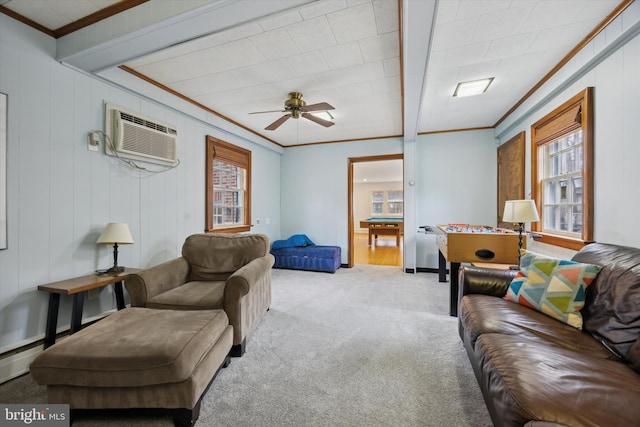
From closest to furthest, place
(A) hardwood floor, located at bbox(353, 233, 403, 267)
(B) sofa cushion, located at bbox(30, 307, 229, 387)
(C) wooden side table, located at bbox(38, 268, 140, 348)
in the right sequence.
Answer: (B) sofa cushion, located at bbox(30, 307, 229, 387), (C) wooden side table, located at bbox(38, 268, 140, 348), (A) hardwood floor, located at bbox(353, 233, 403, 267)

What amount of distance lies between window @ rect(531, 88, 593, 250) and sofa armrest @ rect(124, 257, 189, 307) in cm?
361

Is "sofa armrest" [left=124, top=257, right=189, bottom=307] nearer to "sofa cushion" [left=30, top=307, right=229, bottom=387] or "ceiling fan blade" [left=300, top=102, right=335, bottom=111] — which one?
"sofa cushion" [left=30, top=307, right=229, bottom=387]

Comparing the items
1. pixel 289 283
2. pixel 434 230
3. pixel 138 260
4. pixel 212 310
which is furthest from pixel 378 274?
pixel 138 260

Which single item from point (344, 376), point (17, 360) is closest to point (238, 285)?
point (344, 376)

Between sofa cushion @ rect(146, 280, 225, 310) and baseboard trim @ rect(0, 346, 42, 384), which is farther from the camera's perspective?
sofa cushion @ rect(146, 280, 225, 310)

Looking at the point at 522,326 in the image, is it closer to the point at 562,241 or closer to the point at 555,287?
the point at 555,287

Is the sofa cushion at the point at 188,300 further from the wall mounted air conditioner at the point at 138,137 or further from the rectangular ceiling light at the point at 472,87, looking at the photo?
the rectangular ceiling light at the point at 472,87

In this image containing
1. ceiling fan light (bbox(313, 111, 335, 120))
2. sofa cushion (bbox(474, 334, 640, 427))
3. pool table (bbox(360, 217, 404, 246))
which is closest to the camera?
sofa cushion (bbox(474, 334, 640, 427))

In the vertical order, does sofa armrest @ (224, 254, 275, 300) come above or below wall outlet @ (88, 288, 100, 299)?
above

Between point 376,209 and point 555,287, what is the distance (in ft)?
32.0

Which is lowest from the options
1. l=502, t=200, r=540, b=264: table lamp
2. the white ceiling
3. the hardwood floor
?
the hardwood floor

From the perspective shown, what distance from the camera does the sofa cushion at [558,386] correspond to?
0.83m

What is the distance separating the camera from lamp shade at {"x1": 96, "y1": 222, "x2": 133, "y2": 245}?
2.12m

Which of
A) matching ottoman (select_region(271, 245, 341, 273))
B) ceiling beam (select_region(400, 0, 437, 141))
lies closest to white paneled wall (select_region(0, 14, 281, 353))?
matching ottoman (select_region(271, 245, 341, 273))
